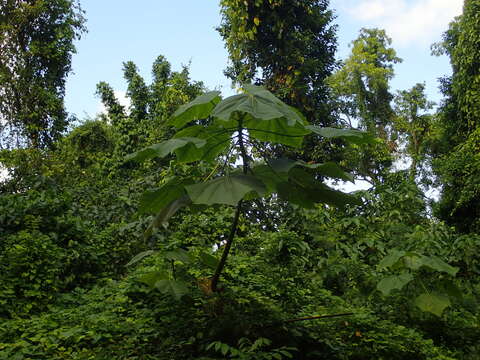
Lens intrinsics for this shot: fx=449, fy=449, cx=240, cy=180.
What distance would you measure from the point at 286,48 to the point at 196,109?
10.9 m

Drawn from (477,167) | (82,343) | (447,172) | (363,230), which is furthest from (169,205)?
(447,172)

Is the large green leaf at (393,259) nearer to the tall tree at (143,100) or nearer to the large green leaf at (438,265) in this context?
the large green leaf at (438,265)

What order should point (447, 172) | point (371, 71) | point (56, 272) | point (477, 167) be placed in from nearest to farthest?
1. point (56, 272)
2. point (477, 167)
3. point (447, 172)
4. point (371, 71)

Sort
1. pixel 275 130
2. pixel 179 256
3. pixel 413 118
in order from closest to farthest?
1. pixel 275 130
2. pixel 179 256
3. pixel 413 118

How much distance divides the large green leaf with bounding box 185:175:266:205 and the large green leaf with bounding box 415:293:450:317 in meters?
1.26

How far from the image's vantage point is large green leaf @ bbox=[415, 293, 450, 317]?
2508 millimetres

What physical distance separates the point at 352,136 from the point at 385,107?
2319 centimetres

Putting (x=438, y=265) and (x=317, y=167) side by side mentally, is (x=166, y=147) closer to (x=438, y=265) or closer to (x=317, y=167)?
(x=317, y=167)

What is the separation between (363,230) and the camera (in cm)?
517

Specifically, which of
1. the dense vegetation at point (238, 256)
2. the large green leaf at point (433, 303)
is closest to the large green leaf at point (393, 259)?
the dense vegetation at point (238, 256)

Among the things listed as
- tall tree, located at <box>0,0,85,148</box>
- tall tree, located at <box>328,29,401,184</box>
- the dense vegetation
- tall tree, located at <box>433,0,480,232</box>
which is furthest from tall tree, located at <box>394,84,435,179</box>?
tall tree, located at <box>0,0,85,148</box>

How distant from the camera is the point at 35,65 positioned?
1581 cm

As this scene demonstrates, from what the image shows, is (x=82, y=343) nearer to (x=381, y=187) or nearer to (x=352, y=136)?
(x=352, y=136)

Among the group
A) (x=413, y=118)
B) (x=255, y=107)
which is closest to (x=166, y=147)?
(x=255, y=107)
